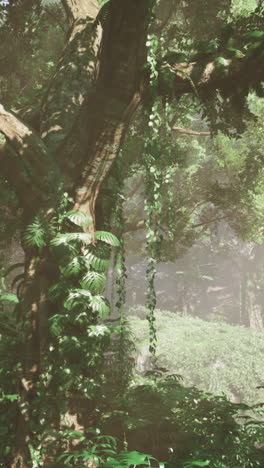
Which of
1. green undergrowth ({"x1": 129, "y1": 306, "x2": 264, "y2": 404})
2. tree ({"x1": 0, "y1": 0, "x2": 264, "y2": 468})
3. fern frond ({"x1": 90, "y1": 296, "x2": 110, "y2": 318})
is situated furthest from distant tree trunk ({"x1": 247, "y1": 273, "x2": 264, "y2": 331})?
fern frond ({"x1": 90, "y1": 296, "x2": 110, "y2": 318})

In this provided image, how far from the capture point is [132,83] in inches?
151

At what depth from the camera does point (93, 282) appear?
147 inches

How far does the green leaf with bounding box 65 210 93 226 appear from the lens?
12.8ft

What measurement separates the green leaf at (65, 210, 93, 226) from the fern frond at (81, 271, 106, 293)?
52cm

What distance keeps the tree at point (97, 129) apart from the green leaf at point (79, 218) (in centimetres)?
26

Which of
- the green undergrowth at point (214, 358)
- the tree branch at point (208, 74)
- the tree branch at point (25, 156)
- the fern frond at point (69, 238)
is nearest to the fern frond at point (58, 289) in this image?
the fern frond at point (69, 238)

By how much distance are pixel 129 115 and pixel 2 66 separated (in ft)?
21.0

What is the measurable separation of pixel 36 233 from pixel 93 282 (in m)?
0.79

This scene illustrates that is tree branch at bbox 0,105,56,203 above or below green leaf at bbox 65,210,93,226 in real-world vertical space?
above

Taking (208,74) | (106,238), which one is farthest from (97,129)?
(208,74)

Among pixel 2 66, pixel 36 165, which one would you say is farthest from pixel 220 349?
pixel 36 165

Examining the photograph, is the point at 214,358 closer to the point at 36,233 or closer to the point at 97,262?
the point at 97,262

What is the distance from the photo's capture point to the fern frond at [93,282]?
3.73 m

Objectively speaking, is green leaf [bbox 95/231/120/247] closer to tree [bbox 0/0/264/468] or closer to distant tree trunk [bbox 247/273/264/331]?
tree [bbox 0/0/264/468]
